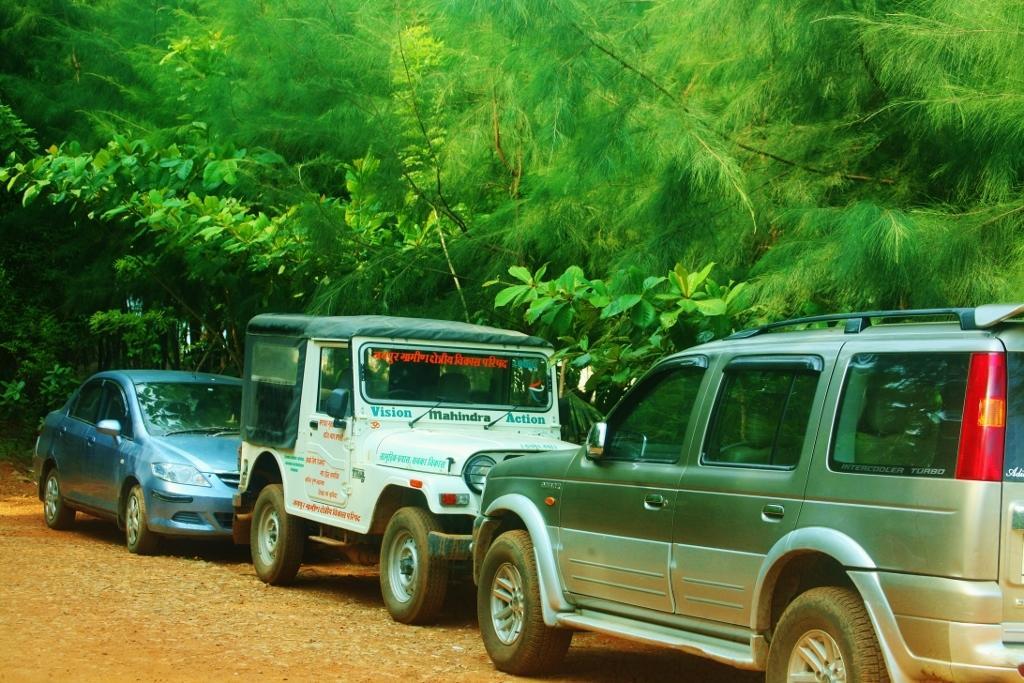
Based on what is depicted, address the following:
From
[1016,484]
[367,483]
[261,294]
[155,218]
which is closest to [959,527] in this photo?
[1016,484]

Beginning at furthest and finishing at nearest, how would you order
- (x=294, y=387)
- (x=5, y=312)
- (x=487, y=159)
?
(x=5, y=312)
(x=487, y=159)
(x=294, y=387)

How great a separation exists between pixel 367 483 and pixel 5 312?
12.3 meters

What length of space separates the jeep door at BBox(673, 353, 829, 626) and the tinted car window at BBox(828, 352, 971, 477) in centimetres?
16

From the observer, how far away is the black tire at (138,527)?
11.4 m

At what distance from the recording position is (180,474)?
11.3 meters

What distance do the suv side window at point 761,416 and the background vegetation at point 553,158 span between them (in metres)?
1.73

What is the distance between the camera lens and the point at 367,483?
8.98m

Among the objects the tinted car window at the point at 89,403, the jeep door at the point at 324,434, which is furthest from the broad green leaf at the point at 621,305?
the tinted car window at the point at 89,403

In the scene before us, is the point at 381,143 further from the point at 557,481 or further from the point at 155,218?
the point at 557,481

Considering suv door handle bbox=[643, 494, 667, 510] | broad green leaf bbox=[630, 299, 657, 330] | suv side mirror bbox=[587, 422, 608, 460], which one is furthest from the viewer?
broad green leaf bbox=[630, 299, 657, 330]

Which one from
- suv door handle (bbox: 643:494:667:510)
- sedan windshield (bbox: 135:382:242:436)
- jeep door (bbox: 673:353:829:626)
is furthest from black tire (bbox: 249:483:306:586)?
jeep door (bbox: 673:353:829:626)

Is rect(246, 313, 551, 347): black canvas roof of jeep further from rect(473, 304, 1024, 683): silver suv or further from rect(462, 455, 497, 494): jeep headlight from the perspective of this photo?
rect(473, 304, 1024, 683): silver suv

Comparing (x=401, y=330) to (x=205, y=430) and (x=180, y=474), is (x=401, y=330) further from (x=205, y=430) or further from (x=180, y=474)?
(x=205, y=430)

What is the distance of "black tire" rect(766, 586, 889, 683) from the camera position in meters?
4.98
